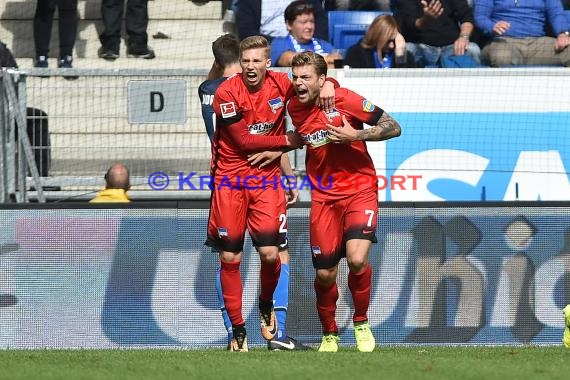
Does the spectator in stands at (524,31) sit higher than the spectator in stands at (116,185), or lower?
higher

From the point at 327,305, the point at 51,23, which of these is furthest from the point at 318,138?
the point at 51,23

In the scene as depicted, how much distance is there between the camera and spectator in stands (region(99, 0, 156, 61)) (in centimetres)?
1428

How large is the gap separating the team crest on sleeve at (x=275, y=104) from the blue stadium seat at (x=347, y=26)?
18.0 feet

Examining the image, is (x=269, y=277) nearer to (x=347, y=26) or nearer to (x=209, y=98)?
(x=209, y=98)

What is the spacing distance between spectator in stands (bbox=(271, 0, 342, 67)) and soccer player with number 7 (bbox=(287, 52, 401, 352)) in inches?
156

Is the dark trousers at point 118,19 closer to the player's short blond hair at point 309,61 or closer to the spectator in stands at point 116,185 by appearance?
the spectator in stands at point 116,185

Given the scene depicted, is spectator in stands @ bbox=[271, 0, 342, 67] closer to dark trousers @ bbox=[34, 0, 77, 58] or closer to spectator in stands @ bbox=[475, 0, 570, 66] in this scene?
spectator in stands @ bbox=[475, 0, 570, 66]

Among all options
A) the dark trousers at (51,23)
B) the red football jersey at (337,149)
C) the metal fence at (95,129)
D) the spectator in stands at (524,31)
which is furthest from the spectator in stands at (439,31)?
the red football jersey at (337,149)

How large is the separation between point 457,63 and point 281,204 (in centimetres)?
489

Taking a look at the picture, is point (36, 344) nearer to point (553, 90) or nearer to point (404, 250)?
point (404, 250)

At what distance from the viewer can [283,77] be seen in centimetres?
921

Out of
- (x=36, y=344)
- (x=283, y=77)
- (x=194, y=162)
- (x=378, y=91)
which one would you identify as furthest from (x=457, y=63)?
(x=36, y=344)

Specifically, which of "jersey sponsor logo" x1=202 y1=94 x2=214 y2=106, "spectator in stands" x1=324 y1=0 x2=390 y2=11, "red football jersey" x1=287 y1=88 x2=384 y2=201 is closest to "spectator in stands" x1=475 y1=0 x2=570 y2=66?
"spectator in stands" x1=324 y1=0 x2=390 y2=11

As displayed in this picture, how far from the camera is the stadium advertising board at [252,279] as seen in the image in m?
10.8
